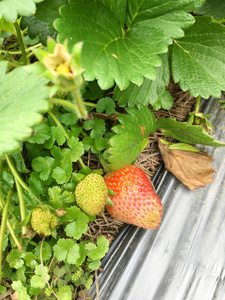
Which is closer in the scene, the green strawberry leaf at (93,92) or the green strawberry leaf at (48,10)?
Answer: the green strawberry leaf at (48,10)

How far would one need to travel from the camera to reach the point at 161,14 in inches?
33.2

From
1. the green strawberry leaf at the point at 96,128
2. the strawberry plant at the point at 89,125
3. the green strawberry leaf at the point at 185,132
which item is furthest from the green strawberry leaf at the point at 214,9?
the green strawberry leaf at the point at 96,128

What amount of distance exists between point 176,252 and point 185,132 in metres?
0.44

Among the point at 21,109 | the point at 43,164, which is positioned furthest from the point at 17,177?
the point at 21,109

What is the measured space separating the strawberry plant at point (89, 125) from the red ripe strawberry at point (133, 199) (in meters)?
0.01

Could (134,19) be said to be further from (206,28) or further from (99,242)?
(99,242)

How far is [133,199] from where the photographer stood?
0.96m

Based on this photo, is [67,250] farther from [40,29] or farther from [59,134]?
[40,29]

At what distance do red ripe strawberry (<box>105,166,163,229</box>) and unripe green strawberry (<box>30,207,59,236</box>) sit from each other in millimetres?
235

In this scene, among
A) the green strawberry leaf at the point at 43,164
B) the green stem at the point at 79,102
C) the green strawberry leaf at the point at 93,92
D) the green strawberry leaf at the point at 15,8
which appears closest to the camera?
the green stem at the point at 79,102

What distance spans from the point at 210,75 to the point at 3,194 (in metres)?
0.77

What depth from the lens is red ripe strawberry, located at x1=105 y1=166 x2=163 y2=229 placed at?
95 cm

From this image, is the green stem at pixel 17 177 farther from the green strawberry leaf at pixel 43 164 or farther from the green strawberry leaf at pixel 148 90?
the green strawberry leaf at pixel 148 90

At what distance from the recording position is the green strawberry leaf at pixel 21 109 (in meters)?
0.60
